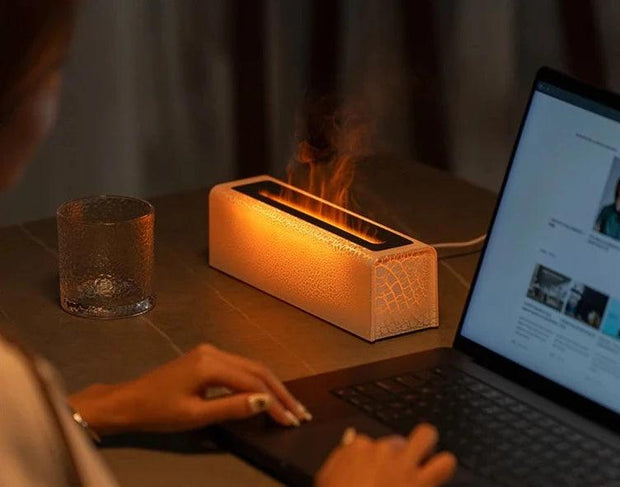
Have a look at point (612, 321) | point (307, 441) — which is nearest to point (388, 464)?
point (307, 441)

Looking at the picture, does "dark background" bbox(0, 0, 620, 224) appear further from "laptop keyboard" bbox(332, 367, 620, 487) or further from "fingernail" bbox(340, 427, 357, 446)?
"fingernail" bbox(340, 427, 357, 446)

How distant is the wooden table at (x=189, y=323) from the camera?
4.92 ft

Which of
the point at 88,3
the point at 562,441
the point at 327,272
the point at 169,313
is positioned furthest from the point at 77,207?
the point at 88,3

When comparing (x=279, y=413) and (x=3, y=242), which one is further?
(x=3, y=242)

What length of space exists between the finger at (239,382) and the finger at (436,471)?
22 cm

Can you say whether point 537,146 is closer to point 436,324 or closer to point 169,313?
point 436,324

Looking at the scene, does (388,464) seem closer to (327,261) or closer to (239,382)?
(239,382)

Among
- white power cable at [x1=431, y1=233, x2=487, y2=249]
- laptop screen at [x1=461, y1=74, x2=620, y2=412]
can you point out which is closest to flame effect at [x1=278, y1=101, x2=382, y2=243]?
white power cable at [x1=431, y1=233, x2=487, y2=249]

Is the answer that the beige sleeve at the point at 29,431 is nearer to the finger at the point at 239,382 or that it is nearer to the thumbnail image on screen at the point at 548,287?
the finger at the point at 239,382

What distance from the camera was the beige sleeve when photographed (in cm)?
107

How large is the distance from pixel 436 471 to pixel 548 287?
379 mm

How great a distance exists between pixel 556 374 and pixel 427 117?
237cm

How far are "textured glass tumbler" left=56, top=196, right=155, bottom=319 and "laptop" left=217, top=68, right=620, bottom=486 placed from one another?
342mm

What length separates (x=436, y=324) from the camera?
185cm
